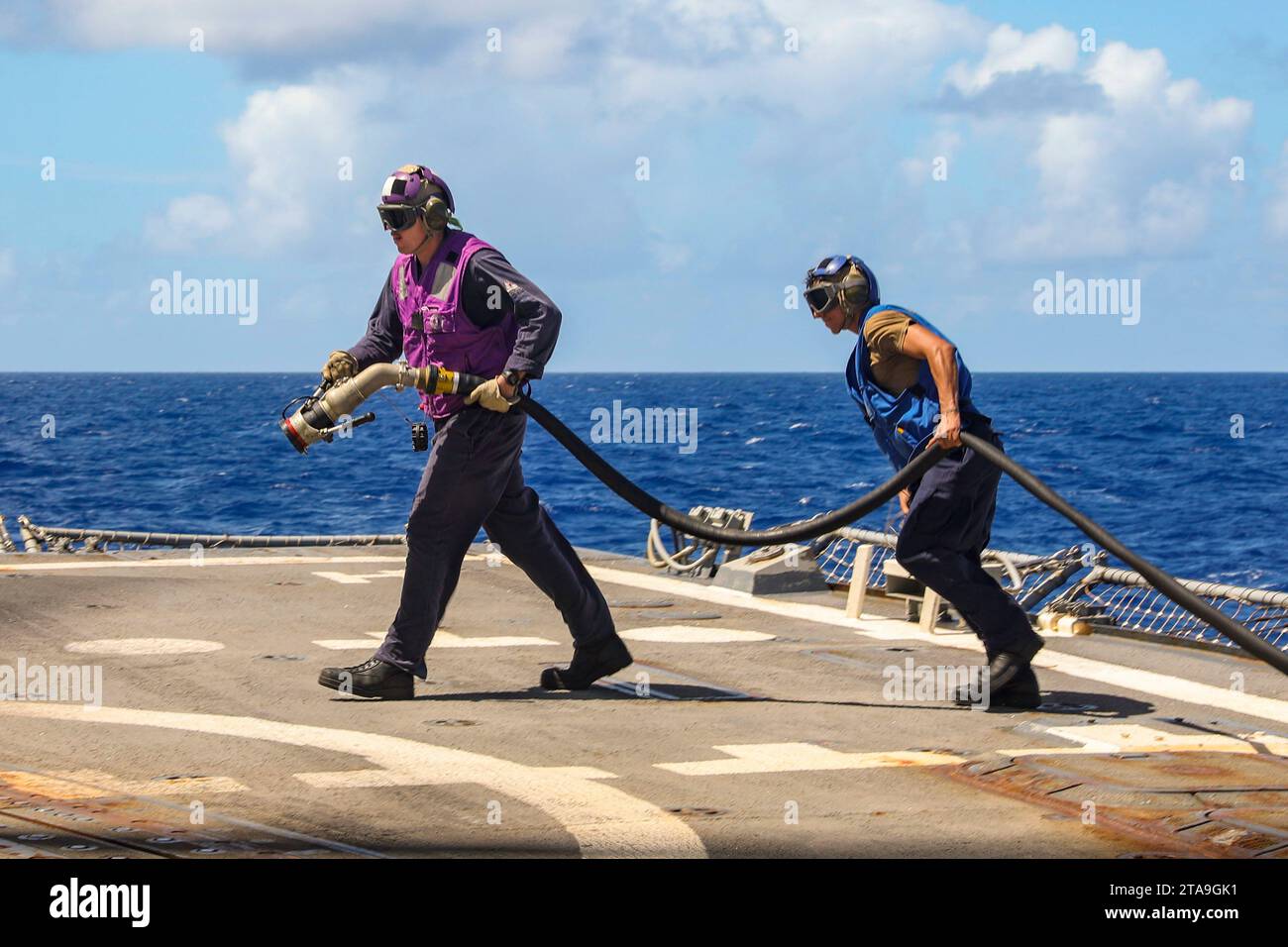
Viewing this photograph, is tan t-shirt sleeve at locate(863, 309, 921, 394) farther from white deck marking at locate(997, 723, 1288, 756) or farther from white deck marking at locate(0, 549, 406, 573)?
white deck marking at locate(0, 549, 406, 573)

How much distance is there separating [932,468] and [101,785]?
12.1 feet

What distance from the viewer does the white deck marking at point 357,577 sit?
1264cm

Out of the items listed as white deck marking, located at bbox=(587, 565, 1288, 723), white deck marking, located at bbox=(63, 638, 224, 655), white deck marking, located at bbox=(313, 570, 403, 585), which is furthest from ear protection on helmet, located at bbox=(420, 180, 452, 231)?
white deck marking, located at bbox=(313, 570, 403, 585)

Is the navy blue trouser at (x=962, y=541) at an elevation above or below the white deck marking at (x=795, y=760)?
above

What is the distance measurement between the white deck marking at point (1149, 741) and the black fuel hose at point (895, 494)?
0.41 meters

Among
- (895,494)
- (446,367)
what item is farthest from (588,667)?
(895,494)

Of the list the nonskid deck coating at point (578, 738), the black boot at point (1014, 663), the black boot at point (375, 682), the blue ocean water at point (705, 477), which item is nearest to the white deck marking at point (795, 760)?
the nonskid deck coating at point (578, 738)

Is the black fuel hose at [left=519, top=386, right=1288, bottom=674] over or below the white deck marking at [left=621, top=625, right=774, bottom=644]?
over

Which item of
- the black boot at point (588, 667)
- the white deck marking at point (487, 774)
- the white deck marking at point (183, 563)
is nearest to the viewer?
the white deck marking at point (487, 774)

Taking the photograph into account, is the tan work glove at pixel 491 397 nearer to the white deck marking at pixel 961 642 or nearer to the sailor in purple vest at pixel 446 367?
the sailor in purple vest at pixel 446 367

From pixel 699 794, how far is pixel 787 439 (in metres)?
76.0

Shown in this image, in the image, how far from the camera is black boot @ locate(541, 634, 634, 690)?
8852 mm

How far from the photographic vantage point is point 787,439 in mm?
82312

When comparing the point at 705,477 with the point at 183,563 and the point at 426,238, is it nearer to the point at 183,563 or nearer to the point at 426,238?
the point at 183,563
